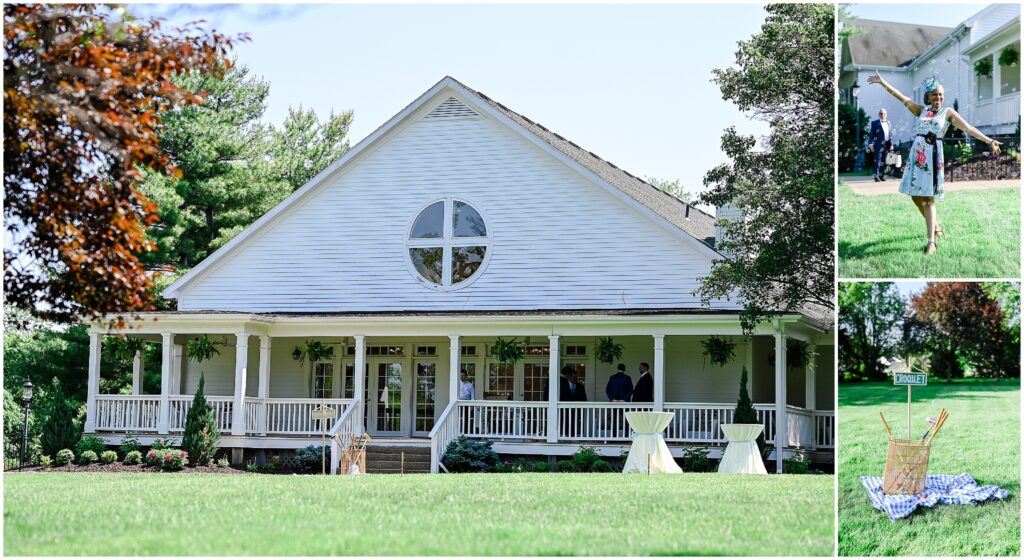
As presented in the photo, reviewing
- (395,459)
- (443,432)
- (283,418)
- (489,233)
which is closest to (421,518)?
(395,459)

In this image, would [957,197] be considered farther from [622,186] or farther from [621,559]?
[622,186]

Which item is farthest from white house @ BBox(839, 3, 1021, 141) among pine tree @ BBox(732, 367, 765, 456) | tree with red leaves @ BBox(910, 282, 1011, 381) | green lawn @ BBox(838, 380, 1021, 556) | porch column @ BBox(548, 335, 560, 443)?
→ porch column @ BBox(548, 335, 560, 443)

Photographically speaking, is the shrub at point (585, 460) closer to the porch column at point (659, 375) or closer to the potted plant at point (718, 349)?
the porch column at point (659, 375)

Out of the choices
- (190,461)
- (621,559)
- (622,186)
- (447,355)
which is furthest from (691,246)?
(621,559)

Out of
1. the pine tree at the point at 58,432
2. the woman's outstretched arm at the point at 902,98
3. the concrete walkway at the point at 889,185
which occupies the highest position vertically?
the woman's outstretched arm at the point at 902,98

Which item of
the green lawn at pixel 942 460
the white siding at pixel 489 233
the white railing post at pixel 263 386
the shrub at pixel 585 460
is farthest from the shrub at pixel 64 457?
the green lawn at pixel 942 460

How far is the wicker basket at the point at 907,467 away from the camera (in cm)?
1071

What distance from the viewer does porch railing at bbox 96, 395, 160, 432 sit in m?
21.4

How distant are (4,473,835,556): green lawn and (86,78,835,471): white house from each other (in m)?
6.84

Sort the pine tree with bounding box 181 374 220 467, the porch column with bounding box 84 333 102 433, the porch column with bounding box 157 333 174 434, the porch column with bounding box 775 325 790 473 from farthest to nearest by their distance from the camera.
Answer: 1. the porch column with bounding box 84 333 102 433
2. the porch column with bounding box 157 333 174 434
3. the pine tree with bounding box 181 374 220 467
4. the porch column with bounding box 775 325 790 473

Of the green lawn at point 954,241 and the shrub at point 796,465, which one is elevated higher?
the green lawn at point 954,241

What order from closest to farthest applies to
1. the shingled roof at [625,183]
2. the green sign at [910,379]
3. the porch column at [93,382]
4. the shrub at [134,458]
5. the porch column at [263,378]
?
1. the green sign at [910,379]
2. the shrub at [134,458]
3. the porch column at [263,378]
4. the porch column at [93,382]
5. the shingled roof at [625,183]

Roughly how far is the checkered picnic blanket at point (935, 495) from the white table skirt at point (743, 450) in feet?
20.5

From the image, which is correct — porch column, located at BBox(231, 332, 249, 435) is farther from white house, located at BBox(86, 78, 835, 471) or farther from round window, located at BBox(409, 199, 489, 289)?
round window, located at BBox(409, 199, 489, 289)
